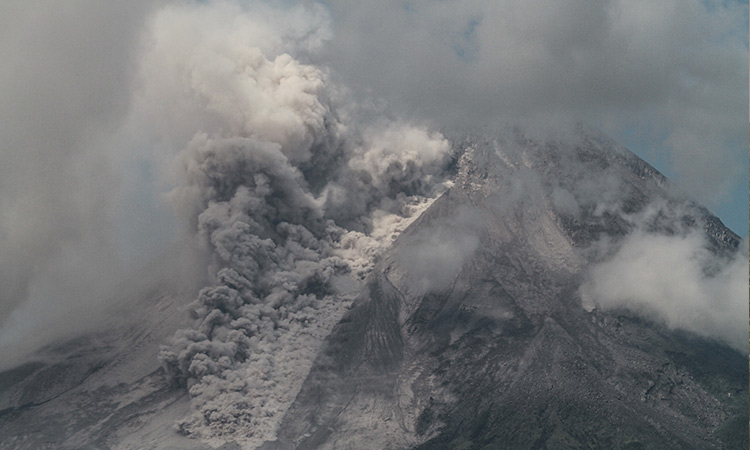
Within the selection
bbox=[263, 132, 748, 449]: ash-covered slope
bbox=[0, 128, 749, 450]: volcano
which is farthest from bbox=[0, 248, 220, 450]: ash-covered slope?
bbox=[263, 132, 748, 449]: ash-covered slope

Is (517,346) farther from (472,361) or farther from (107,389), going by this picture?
(107,389)

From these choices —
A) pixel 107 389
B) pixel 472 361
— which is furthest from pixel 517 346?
pixel 107 389

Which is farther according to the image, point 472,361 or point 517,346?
point 517,346

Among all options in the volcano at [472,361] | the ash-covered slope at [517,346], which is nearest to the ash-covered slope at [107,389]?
the volcano at [472,361]

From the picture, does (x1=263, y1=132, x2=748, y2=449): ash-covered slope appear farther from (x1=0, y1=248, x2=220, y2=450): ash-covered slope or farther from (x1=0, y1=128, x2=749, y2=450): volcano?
(x1=0, y1=248, x2=220, y2=450): ash-covered slope

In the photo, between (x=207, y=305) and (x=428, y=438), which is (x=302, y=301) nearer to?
(x=207, y=305)

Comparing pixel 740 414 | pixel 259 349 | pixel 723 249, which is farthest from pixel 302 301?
pixel 723 249

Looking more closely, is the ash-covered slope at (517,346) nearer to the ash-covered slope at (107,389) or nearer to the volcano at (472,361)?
the volcano at (472,361)
